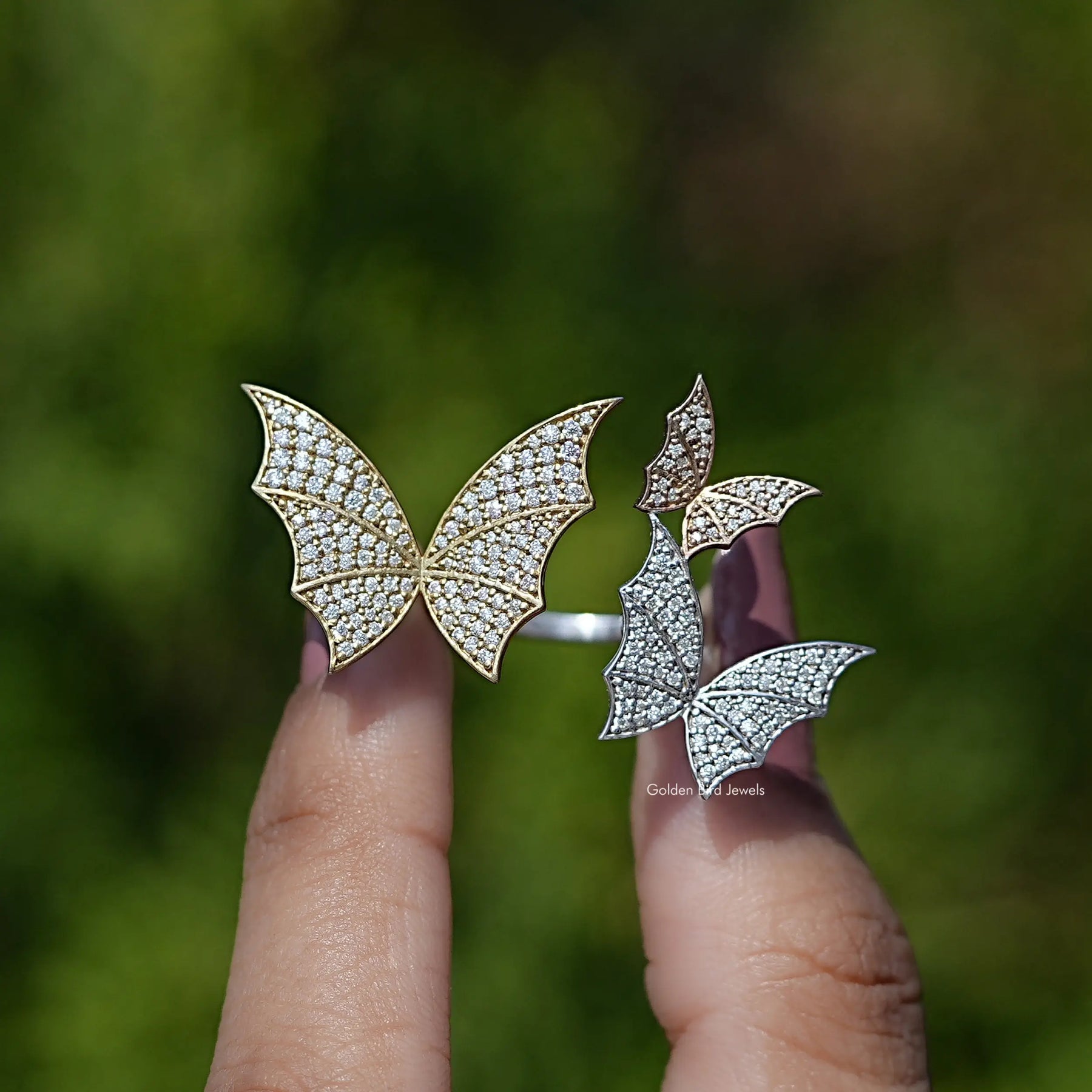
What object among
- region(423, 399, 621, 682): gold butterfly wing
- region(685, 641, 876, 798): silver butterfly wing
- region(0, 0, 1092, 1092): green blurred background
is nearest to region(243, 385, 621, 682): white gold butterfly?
region(423, 399, 621, 682): gold butterfly wing

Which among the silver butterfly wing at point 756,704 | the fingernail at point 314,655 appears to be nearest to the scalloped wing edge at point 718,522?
the silver butterfly wing at point 756,704

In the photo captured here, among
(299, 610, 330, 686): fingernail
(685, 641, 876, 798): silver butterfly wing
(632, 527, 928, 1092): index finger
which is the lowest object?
(632, 527, 928, 1092): index finger

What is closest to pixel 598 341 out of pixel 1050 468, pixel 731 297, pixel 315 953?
pixel 731 297

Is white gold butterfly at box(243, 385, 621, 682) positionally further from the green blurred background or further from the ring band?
the green blurred background

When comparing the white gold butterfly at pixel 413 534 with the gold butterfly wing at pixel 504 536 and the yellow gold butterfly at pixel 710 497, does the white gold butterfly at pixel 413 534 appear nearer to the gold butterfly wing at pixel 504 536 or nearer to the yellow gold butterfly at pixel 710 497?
the gold butterfly wing at pixel 504 536

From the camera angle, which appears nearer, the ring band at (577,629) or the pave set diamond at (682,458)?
the pave set diamond at (682,458)

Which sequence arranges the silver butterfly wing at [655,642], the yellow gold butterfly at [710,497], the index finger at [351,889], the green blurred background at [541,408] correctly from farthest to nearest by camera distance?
the green blurred background at [541,408] < the yellow gold butterfly at [710,497] < the silver butterfly wing at [655,642] < the index finger at [351,889]
